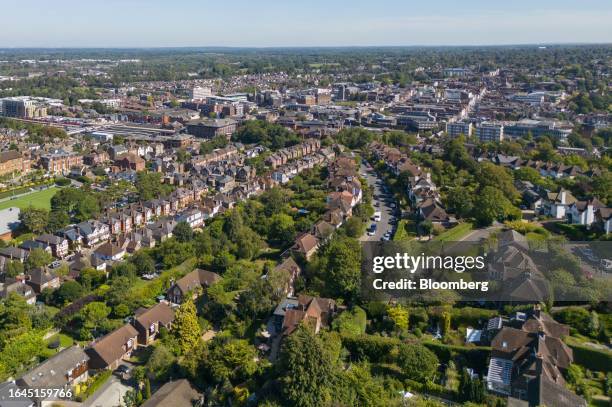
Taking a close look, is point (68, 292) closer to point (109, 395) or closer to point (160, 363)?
point (109, 395)

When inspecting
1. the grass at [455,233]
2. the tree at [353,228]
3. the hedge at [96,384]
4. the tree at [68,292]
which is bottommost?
the hedge at [96,384]

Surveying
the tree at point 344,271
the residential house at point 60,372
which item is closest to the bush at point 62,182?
the residential house at point 60,372

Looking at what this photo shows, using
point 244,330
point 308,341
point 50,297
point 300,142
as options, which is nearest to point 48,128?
point 300,142

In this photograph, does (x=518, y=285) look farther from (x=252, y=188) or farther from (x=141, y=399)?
(x=252, y=188)

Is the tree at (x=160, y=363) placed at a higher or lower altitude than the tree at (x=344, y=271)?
lower

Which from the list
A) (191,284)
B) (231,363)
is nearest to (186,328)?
(231,363)

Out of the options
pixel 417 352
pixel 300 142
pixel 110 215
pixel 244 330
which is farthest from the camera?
pixel 300 142

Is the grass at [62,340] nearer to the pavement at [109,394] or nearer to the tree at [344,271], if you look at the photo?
the pavement at [109,394]
